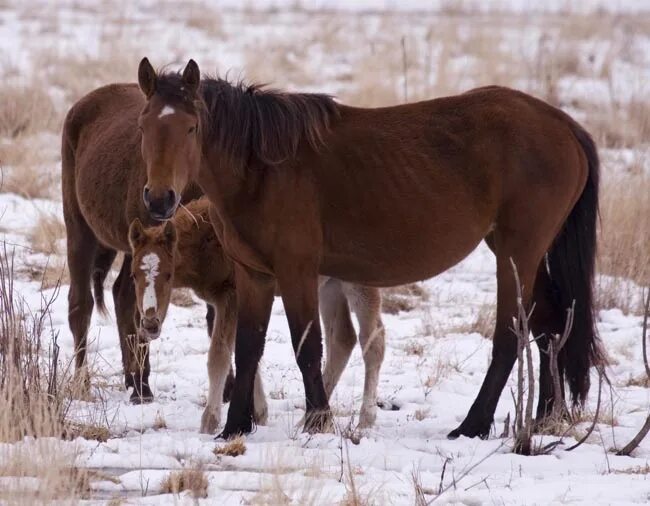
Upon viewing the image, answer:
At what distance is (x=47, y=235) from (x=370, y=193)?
455cm

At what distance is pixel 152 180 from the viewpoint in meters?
5.37

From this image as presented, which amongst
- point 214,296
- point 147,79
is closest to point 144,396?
point 214,296

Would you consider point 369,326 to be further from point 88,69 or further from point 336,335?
point 88,69

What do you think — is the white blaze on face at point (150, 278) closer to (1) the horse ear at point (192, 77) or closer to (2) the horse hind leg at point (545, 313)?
(1) the horse ear at point (192, 77)

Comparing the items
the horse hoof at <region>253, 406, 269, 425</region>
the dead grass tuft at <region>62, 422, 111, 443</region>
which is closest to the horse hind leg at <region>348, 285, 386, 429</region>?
the horse hoof at <region>253, 406, 269, 425</region>

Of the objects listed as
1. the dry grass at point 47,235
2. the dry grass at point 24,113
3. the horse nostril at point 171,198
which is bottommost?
the horse nostril at point 171,198

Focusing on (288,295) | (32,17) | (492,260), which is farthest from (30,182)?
(32,17)

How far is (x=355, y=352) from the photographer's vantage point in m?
8.20

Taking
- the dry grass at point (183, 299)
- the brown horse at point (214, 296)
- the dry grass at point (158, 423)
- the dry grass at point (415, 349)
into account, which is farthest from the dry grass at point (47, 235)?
the dry grass at point (158, 423)

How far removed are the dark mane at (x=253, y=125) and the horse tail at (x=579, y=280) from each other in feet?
5.31

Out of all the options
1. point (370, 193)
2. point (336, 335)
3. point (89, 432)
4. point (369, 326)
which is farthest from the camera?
Result: point (336, 335)

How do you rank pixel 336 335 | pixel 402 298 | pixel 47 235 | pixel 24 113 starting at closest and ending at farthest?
pixel 336 335 < pixel 402 298 < pixel 47 235 < pixel 24 113

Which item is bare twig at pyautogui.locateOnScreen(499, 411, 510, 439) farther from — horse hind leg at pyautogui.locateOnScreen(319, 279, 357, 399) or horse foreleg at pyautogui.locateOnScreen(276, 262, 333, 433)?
horse hind leg at pyautogui.locateOnScreen(319, 279, 357, 399)

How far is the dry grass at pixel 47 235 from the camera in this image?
950 centimetres
